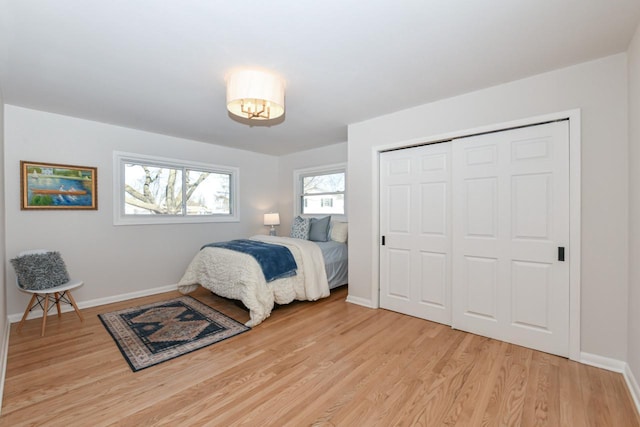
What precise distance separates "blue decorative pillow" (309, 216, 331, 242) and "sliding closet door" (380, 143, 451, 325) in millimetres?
1313

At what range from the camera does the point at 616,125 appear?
6.95 feet

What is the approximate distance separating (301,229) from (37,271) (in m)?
3.18

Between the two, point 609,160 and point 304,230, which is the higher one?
point 609,160

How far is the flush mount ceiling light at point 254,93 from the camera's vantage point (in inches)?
88.7

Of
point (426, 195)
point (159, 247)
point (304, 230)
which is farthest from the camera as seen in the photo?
point (304, 230)

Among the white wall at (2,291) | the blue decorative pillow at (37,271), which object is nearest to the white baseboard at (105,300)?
the white wall at (2,291)

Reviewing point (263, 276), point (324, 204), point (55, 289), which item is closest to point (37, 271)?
point (55, 289)

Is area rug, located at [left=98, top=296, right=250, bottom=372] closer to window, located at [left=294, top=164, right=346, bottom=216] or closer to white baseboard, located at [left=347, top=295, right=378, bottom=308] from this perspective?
white baseboard, located at [left=347, top=295, right=378, bottom=308]

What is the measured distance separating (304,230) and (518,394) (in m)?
3.41

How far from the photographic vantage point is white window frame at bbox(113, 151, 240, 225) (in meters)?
3.85

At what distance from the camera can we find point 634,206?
1.93 m

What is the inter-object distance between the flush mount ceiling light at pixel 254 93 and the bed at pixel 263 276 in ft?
5.38

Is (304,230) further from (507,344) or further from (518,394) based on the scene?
(518,394)

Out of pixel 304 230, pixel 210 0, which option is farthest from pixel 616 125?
pixel 304 230
